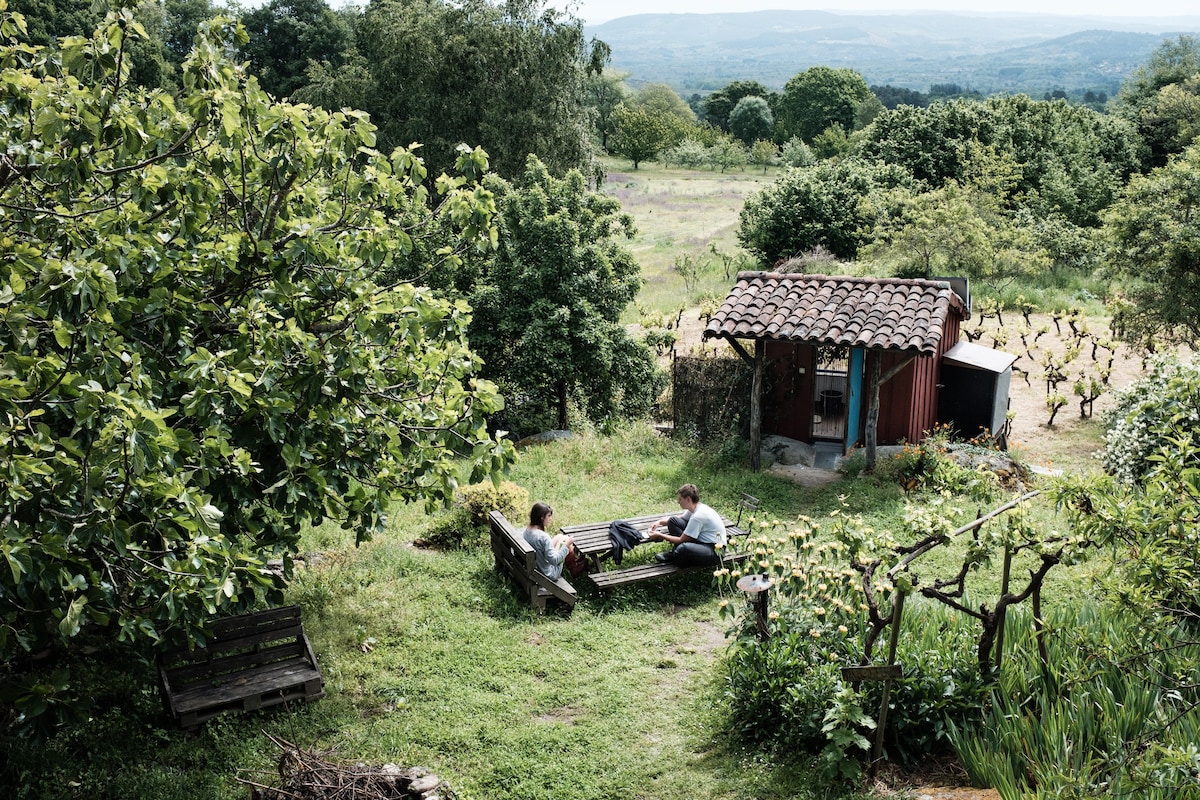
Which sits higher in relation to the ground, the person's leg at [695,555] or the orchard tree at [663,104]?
the orchard tree at [663,104]

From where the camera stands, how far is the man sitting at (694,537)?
1027cm

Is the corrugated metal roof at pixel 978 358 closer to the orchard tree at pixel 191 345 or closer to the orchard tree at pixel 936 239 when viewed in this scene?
the orchard tree at pixel 191 345

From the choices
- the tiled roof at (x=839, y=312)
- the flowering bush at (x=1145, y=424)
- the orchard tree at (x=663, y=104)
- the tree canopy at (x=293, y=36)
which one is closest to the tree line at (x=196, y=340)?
the tiled roof at (x=839, y=312)

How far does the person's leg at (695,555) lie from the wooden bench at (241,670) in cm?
405

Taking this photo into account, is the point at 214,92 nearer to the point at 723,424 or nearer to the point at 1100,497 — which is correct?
the point at 1100,497

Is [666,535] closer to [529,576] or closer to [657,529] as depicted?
[657,529]

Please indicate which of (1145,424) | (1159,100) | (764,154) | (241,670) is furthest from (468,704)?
(764,154)

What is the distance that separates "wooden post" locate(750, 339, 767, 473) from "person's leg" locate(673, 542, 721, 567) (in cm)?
449

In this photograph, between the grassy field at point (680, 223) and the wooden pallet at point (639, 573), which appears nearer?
the wooden pallet at point (639, 573)

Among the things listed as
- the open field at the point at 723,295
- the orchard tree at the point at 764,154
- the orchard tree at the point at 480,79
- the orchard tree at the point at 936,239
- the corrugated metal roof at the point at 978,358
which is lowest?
the open field at the point at 723,295

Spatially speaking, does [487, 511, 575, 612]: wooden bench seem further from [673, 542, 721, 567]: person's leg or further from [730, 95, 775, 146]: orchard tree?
[730, 95, 775, 146]: orchard tree

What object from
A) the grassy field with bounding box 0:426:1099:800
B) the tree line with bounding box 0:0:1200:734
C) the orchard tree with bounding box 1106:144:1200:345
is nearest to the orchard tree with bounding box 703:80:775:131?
the orchard tree with bounding box 1106:144:1200:345

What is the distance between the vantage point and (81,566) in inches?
223

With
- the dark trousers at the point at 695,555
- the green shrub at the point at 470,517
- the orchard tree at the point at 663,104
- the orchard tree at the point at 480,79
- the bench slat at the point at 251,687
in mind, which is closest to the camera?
the bench slat at the point at 251,687
